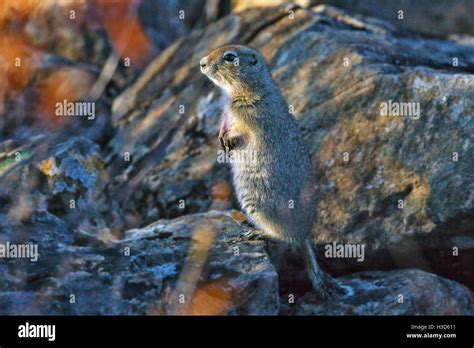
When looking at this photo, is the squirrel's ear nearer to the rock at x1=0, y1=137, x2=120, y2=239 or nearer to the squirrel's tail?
the squirrel's tail

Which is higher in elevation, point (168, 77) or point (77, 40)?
point (77, 40)

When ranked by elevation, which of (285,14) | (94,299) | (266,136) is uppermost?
(285,14)

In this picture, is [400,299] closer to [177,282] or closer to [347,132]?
[177,282]

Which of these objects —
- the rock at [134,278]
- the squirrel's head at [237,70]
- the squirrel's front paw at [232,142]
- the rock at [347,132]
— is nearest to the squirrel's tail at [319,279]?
the rock at [134,278]

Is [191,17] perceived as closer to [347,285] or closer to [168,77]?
[168,77]

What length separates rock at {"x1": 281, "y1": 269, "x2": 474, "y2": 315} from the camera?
7.62 meters

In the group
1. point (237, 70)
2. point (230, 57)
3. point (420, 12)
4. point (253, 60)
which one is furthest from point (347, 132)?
point (420, 12)

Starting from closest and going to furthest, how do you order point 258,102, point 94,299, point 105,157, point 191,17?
point 94,299 < point 258,102 < point 105,157 < point 191,17

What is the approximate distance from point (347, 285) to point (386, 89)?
2553mm

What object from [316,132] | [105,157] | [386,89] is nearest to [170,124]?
[105,157]

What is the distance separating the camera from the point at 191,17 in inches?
563

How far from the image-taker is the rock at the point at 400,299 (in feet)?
25.0

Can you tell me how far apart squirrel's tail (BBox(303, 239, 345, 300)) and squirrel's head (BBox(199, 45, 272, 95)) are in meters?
1.93

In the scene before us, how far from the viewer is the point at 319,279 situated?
7.92 m
